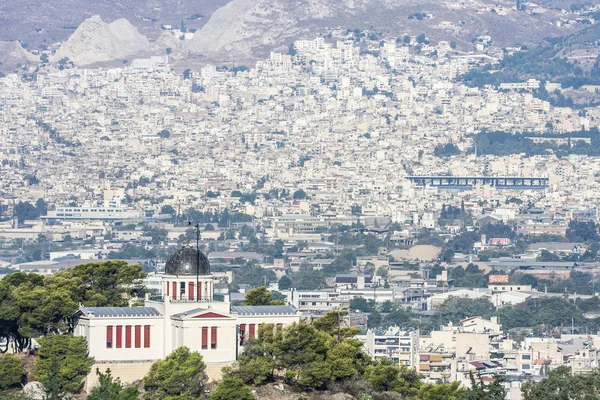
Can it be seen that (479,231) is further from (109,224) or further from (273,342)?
(273,342)

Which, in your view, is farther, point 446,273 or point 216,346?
point 446,273

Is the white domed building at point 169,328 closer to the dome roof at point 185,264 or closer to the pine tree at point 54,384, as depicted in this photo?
the dome roof at point 185,264

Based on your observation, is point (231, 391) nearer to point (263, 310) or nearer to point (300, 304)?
point (263, 310)

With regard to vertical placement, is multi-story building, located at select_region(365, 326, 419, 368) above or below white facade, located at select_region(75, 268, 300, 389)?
below

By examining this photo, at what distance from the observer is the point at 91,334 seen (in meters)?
60.3

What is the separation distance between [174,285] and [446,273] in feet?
324

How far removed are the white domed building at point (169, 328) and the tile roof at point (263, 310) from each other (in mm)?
877

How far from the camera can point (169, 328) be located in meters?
61.2

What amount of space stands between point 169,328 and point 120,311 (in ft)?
4.32

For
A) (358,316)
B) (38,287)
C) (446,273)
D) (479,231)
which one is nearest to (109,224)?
(479,231)

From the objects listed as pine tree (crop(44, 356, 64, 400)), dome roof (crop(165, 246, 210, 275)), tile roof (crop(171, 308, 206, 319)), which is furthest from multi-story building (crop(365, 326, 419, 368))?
pine tree (crop(44, 356, 64, 400))

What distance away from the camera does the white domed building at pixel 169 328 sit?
60.4m

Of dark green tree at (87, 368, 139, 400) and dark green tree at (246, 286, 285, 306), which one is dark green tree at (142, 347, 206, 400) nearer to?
dark green tree at (87, 368, 139, 400)

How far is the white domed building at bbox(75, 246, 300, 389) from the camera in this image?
6044cm
